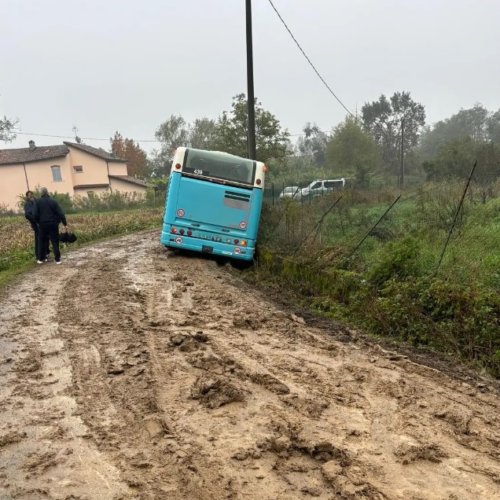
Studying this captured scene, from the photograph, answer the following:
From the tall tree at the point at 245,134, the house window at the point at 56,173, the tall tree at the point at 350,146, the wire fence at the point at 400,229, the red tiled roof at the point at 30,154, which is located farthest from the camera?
the house window at the point at 56,173

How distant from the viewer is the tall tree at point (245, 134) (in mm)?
31484

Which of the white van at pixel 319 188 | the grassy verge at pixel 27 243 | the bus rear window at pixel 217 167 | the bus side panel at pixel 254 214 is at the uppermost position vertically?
the bus rear window at pixel 217 167

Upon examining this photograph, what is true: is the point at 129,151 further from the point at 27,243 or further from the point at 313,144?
the point at 27,243

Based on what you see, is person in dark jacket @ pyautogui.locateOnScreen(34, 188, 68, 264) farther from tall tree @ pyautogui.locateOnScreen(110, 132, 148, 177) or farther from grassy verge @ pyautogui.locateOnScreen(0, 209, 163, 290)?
tall tree @ pyautogui.locateOnScreen(110, 132, 148, 177)

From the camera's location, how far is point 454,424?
13.8 ft

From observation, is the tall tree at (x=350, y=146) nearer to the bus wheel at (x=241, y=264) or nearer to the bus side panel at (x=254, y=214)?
the bus wheel at (x=241, y=264)

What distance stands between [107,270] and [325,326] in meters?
6.11

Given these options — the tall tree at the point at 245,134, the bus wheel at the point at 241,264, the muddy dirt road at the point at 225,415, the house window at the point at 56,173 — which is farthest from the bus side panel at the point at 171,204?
the house window at the point at 56,173

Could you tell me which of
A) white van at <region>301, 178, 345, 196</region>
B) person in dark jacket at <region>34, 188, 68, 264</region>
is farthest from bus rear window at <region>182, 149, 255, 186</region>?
white van at <region>301, 178, 345, 196</region>

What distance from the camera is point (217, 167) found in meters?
12.2

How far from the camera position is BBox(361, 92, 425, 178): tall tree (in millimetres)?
73625

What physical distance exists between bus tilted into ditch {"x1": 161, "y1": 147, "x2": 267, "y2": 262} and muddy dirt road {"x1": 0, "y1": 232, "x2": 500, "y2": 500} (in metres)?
4.94

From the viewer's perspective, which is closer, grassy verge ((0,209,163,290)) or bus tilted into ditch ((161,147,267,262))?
bus tilted into ditch ((161,147,267,262))

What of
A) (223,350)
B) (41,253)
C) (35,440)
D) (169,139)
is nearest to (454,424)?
(223,350)
